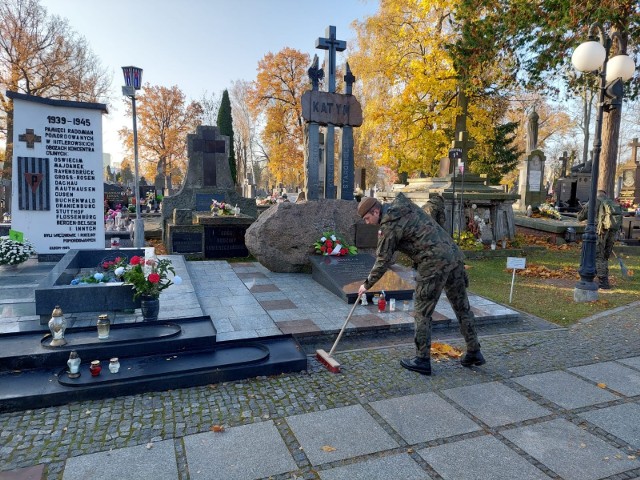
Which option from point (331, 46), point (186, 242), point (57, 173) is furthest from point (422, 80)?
point (57, 173)

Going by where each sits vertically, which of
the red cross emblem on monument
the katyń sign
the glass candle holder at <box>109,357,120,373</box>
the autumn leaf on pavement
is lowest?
the autumn leaf on pavement

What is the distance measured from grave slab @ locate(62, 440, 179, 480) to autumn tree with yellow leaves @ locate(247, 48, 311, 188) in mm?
30935

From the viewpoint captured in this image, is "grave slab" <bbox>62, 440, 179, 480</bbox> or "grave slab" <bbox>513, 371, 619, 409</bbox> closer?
"grave slab" <bbox>62, 440, 179, 480</bbox>

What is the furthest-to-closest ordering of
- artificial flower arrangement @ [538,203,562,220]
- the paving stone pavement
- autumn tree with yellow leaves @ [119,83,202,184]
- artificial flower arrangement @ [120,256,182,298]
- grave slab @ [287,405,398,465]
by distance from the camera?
autumn tree with yellow leaves @ [119,83,202,184] → artificial flower arrangement @ [538,203,562,220] → artificial flower arrangement @ [120,256,182,298] → grave slab @ [287,405,398,465] → the paving stone pavement

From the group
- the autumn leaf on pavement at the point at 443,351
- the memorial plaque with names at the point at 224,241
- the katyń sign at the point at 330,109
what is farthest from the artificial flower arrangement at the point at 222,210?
the autumn leaf on pavement at the point at 443,351

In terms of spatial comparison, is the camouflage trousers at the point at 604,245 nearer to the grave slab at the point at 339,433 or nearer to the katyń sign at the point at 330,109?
the katyń sign at the point at 330,109

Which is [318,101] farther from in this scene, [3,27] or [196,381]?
[3,27]

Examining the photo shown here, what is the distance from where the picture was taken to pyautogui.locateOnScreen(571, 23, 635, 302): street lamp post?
721 centimetres

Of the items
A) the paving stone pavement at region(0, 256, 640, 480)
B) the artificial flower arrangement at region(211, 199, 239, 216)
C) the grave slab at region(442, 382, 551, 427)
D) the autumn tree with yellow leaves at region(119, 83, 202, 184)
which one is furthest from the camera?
the autumn tree with yellow leaves at region(119, 83, 202, 184)

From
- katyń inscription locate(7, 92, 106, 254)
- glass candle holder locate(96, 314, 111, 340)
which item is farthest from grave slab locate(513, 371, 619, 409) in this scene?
katyń inscription locate(7, 92, 106, 254)

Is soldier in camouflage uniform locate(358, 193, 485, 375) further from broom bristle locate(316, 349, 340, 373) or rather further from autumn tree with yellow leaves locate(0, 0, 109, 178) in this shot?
autumn tree with yellow leaves locate(0, 0, 109, 178)

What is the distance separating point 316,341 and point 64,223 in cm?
628

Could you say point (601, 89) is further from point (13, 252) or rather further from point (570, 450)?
point (13, 252)

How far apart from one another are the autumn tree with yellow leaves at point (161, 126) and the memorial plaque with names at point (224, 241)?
33284 millimetres
